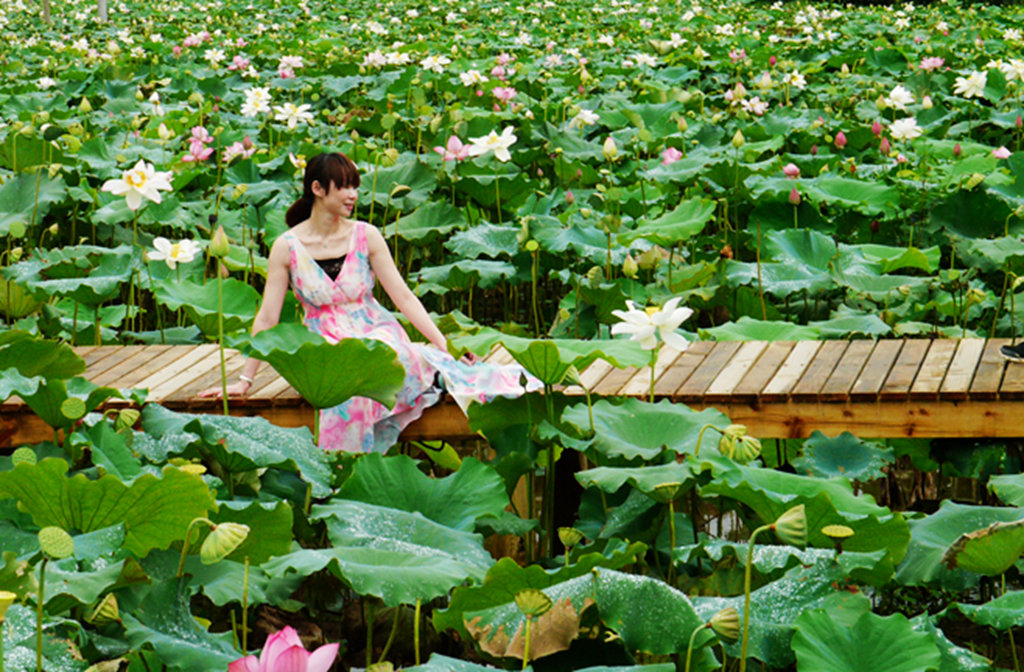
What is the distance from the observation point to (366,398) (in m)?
3.30

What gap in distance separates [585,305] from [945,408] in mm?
1173

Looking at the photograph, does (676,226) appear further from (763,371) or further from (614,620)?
(614,620)

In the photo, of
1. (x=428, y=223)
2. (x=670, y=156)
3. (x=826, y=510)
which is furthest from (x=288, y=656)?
(x=670, y=156)

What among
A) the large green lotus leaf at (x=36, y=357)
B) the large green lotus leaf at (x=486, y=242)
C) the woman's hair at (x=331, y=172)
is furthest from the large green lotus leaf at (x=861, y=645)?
the large green lotus leaf at (x=486, y=242)

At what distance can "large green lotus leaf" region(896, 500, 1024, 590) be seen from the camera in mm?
2359

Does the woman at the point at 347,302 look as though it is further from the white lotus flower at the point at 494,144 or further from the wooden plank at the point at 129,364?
the white lotus flower at the point at 494,144

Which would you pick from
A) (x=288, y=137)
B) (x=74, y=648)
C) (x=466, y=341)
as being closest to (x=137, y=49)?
(x=288, y=137)

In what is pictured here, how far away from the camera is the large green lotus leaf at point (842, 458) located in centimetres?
294

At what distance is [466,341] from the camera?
2.99m

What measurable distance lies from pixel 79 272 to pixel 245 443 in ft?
6.30

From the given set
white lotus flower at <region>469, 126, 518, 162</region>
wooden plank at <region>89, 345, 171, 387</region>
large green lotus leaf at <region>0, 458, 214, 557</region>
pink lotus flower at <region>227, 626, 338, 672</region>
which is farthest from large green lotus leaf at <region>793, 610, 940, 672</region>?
white lotus flower at <region>469, 126, 518, 162</region>

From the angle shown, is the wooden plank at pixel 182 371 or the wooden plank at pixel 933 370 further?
the wooden plank at pixel 182 371

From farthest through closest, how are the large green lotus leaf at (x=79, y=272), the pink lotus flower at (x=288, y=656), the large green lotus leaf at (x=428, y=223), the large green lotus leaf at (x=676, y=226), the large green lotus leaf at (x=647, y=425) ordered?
the large green lotus leaf at (x=428, y=223) → the large green lotus leaf at (x=676, y=226) → the large green lotus leaf at (x=79, y=272) → the large green lotus leaf at (x=647, y=425) → the pink lotus flower at (x=288, y=656)

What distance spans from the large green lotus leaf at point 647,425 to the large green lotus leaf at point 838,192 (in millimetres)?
2234
